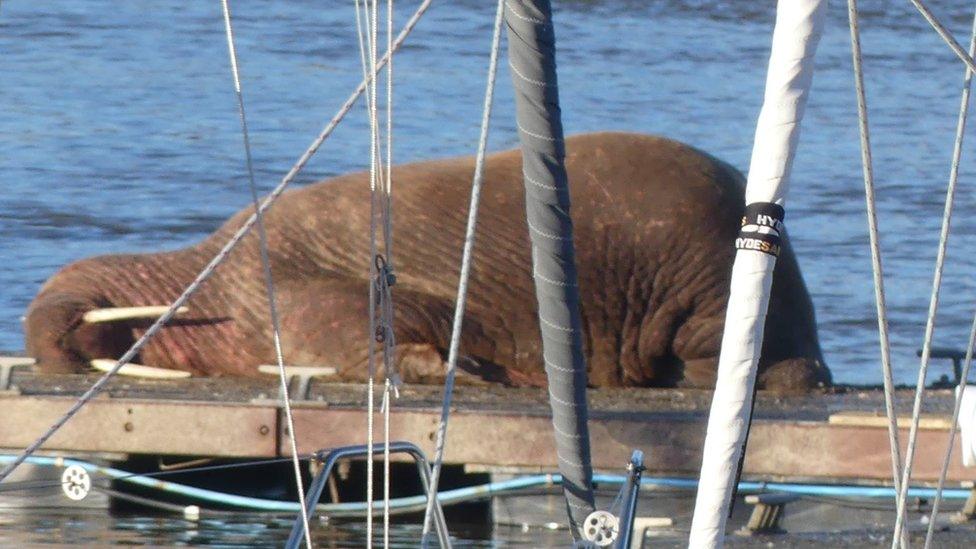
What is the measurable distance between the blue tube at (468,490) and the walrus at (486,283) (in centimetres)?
144

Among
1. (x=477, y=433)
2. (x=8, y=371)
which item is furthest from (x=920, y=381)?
(x=8, y=371)

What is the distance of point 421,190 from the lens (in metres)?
9.66

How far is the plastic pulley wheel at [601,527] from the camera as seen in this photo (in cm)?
525

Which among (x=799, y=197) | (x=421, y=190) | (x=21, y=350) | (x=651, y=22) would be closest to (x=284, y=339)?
(x=421, y=190)

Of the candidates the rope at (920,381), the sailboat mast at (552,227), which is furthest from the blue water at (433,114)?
the rope at (920,381)

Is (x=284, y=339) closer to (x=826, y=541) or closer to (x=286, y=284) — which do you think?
(x=286, y=284)

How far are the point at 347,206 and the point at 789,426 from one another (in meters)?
3.19

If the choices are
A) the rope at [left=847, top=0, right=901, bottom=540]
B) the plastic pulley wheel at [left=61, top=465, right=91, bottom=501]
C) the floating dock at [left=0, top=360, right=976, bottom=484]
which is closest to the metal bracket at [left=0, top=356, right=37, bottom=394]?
the floating dock at [left=0, top=360, right=976, bottom=484]

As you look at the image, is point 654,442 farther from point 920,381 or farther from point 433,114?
point 433,114

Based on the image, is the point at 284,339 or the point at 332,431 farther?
the point at 284,339

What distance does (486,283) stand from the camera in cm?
953

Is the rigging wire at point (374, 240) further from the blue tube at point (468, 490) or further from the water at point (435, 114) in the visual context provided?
the water at point (435, 114)

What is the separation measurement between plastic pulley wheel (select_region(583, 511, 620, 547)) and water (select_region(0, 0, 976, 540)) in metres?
5.55

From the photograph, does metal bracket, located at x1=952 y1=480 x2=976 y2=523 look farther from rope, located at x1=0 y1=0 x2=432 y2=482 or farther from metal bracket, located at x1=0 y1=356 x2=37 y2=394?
metal bracket, located at x1=0 y1=356 x2=37 y2=394
